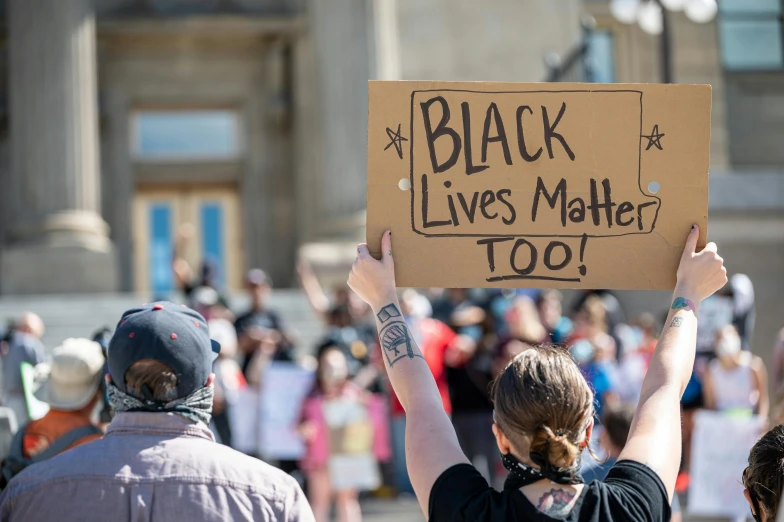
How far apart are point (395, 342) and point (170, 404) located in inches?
21.4

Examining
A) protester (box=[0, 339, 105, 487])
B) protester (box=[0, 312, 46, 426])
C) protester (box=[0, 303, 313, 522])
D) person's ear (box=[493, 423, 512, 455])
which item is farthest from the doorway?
person's ear (box=[493, 423, 512, 455])

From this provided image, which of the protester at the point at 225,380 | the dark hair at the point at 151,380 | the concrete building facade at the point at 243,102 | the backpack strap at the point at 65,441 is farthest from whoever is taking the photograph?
the concrete building facade at the point at 243,102

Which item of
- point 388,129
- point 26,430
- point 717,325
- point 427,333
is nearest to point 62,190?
point 427,333

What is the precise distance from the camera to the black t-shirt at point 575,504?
221 centimetres

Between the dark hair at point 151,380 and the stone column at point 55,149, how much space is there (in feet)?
40.5

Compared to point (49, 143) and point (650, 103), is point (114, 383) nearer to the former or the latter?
point (650, 103)

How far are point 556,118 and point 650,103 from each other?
24 cm

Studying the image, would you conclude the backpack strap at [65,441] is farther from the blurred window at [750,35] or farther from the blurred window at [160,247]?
the blurred window at [750,35]

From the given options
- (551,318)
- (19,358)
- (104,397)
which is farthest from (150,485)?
(551,318)

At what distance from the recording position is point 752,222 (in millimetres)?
15320

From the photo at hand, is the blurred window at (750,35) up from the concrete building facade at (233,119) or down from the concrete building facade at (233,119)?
up

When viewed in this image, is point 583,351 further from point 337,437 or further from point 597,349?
point 337,437

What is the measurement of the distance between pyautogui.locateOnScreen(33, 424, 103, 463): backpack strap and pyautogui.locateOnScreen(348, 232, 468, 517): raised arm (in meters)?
1.34

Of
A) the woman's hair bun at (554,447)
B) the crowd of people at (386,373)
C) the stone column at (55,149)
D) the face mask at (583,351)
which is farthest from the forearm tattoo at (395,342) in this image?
the stone column at (55,149)
